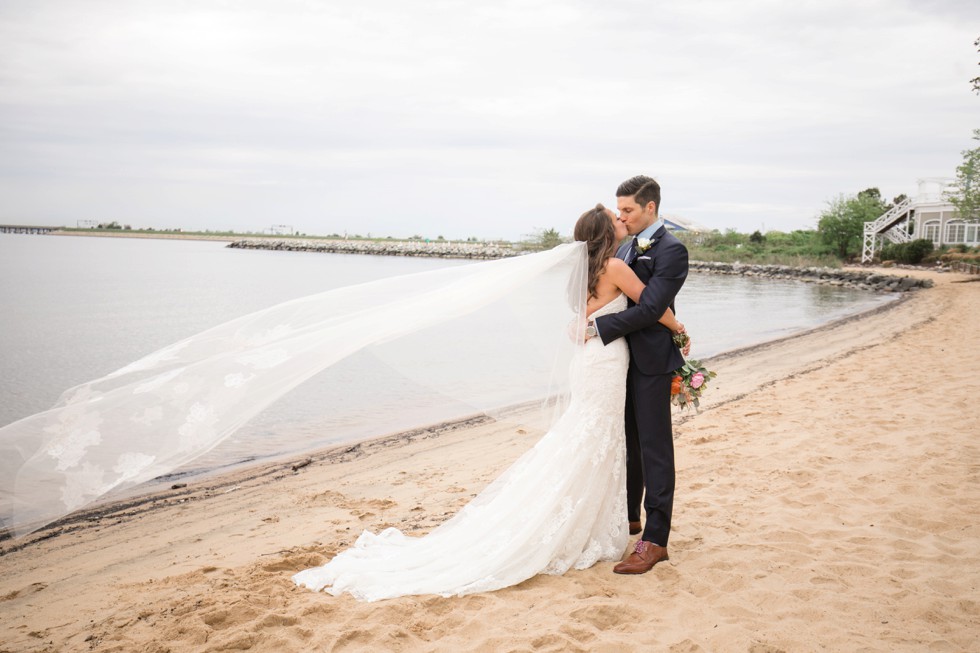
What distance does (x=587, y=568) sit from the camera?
14.3 ft

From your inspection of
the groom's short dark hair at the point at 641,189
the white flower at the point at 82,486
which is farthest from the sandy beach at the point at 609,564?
the groom's short dark hair at the point at 641,189

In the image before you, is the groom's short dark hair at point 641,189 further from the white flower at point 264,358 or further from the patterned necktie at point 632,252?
the white flower at point 264,358

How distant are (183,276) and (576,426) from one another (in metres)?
51.0

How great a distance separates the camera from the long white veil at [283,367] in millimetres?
3910

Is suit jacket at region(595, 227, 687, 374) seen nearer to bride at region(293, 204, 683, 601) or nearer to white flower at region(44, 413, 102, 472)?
bride at region(293, 204, 683, 601)

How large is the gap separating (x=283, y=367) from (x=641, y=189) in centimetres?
266

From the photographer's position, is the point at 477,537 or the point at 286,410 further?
the point at 286,410

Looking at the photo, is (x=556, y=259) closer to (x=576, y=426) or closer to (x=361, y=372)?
(x=576, y=426)

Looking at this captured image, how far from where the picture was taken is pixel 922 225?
53531 mm

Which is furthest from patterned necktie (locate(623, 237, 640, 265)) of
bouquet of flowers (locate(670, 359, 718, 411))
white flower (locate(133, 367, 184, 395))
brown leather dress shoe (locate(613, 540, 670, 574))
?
white flower (locate(133, 367, 184, 395))

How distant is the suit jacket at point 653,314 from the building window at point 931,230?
58530 millimetres

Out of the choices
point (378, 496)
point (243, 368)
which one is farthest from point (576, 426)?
point (378, 496)

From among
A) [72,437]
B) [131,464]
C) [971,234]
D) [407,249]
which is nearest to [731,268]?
[971,234]

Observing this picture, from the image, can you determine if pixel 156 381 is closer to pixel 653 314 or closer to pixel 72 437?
pixel 72 437
